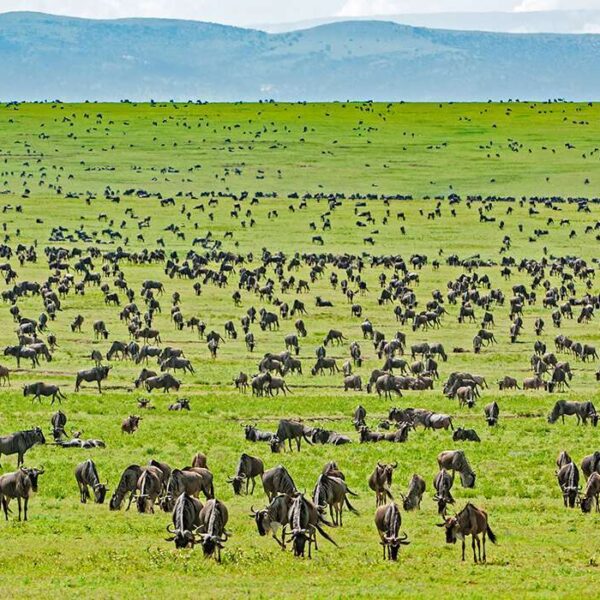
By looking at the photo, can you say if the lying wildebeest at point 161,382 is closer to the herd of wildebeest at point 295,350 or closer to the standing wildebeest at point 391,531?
the herd of wildebeest at point 295,350

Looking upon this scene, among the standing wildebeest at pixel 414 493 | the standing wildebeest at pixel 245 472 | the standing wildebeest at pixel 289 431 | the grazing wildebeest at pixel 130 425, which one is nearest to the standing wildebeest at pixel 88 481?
the standing wildebeest at pixel 245 472

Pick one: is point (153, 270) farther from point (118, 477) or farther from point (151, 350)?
point (118, 477)

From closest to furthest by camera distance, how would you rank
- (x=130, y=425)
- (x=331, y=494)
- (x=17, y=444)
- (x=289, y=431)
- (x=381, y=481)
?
(x=331, y=494)
(x=381, y=481)
(x=17, y=444)
(x=289, y=431)
(x=130, y=425)

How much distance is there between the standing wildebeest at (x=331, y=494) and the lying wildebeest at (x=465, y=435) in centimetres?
982

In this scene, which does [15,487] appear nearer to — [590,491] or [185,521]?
[185,521]

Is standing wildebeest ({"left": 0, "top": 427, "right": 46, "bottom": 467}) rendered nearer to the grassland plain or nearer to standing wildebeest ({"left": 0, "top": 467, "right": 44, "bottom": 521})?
the grassland plain

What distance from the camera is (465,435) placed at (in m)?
35.1

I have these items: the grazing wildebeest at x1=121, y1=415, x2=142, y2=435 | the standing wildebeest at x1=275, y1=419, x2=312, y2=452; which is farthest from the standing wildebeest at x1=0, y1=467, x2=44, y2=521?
the grazing wildebeest at x1=121, y1=415, x2=142, y2=435

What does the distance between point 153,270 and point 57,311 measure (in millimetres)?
16459

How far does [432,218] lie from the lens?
103m

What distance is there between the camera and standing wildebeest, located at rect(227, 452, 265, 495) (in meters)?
27.6

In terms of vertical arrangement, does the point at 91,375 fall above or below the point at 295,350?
below

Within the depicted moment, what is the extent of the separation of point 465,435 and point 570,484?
783 centimetres

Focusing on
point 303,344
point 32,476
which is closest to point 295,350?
point 303,344
